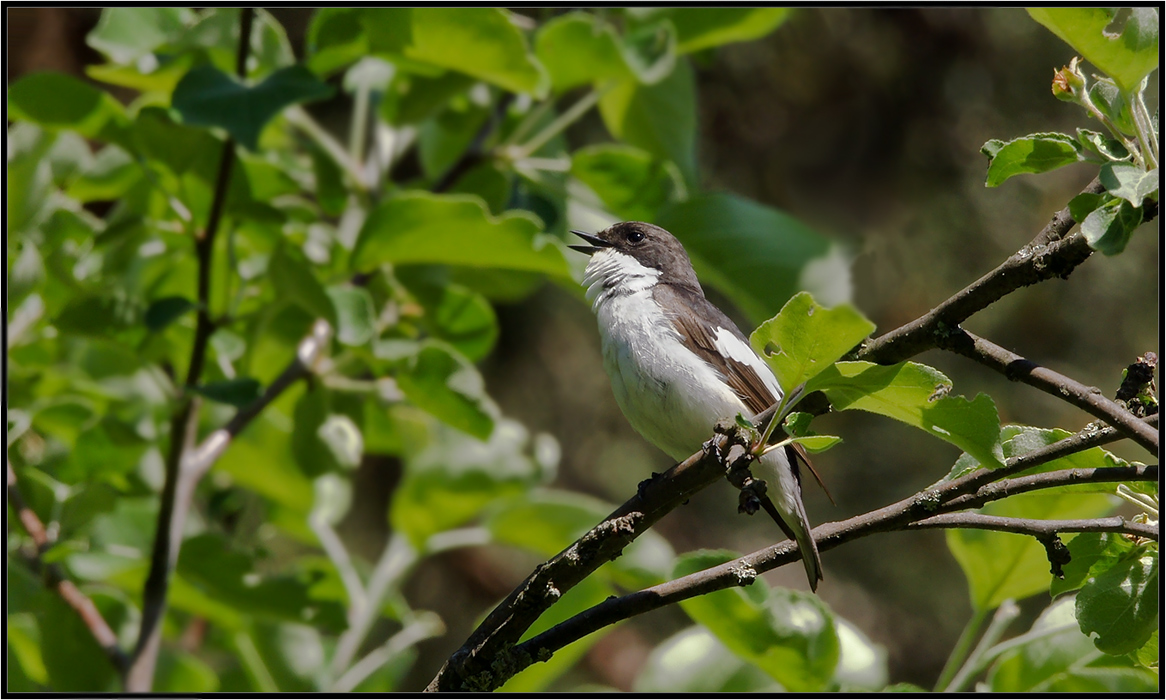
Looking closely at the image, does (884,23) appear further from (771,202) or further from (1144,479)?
(1144,479)

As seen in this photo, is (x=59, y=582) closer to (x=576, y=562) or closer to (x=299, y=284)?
(x=299, y=284)

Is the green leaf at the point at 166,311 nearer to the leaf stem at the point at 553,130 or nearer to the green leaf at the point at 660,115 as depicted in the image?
the leaf stem at the point at 553,130

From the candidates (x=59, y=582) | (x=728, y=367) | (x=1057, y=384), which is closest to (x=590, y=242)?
(x=728, y=367)

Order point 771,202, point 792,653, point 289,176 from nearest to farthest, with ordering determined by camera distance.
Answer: point 792,653, point 289,176, point 771,202

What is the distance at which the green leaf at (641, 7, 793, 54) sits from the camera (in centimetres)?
245

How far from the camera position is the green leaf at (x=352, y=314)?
2.00 m

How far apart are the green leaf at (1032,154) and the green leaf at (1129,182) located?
0.08 m

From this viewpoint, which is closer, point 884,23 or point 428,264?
Answer: point 428,264

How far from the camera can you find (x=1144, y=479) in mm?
1034

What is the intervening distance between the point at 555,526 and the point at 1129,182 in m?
1.76

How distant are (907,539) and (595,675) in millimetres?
1722

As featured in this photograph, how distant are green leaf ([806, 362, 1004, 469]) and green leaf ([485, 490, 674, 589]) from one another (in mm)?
1337

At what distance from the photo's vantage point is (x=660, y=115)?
103 inches

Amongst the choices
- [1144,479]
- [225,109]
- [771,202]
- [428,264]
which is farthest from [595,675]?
[1144,479]
